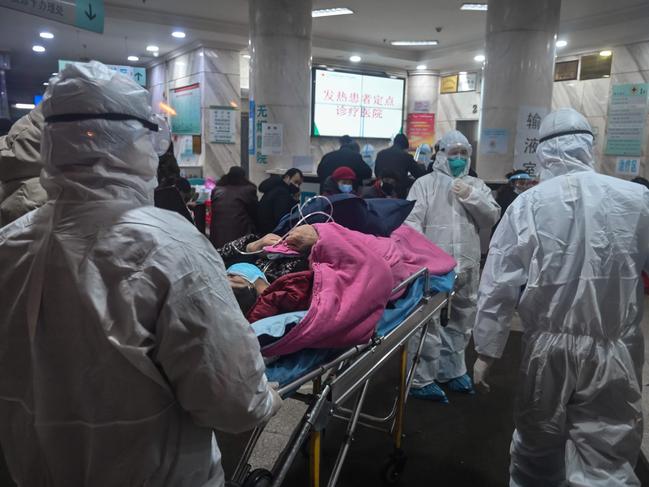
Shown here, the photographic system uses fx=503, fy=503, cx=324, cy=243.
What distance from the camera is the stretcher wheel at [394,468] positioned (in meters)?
2.38

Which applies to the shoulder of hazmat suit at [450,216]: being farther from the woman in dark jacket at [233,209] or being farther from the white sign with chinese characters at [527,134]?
the white sign with chinese characters at [527,134]

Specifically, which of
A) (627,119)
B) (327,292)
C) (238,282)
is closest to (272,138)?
(238,282)

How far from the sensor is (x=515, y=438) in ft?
6.80

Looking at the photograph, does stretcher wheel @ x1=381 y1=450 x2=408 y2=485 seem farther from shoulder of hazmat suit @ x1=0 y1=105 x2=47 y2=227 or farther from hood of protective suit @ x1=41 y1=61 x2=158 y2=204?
shoulder of hazmat suit @ x1=0 y1=105 x2=47 y2=227

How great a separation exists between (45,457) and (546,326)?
1701 mm

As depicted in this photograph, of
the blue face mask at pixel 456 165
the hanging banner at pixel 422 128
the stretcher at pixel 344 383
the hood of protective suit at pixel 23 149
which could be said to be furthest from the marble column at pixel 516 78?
the hanging banner at pixel 422 128

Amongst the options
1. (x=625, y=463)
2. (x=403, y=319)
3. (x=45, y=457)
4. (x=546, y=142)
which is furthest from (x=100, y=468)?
(x=546, y=142)

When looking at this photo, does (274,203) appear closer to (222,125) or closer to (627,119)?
(222,125)

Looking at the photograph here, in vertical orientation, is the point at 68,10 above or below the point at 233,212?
above

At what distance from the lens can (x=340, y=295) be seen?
5.26 feet

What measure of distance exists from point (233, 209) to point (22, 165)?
6.23 ft

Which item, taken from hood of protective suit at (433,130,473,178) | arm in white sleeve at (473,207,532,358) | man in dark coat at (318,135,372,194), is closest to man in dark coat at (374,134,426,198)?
man in dark coat at (318,135,372,194)

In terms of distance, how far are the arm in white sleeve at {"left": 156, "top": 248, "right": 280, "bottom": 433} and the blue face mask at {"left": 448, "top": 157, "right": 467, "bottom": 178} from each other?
2.50m

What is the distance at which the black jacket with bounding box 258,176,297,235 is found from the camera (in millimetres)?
3955
